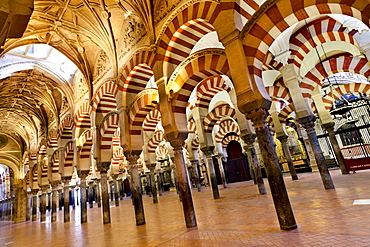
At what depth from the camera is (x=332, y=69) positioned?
7.05 meters

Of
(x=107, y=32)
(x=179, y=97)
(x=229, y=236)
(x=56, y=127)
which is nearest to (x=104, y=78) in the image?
(x=107, y=32)

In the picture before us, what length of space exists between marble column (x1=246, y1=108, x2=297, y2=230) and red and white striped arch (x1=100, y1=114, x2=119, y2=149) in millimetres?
5624

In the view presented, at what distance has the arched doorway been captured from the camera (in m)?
15.9

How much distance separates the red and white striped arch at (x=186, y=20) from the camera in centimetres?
416

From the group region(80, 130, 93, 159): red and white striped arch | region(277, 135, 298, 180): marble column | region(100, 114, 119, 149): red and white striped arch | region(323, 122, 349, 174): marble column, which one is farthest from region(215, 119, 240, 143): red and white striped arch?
region(80, 130, 93, 159): red and white striped arch

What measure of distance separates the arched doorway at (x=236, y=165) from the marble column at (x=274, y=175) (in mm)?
13505

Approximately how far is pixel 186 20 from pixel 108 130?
4812 mm

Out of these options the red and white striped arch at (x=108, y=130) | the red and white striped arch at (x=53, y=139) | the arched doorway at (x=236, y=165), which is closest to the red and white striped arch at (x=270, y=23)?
the red and white striped arch at (x=108, y=130)

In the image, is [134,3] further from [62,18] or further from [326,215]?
[326,215]

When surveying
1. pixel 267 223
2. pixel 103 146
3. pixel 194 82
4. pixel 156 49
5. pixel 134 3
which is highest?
pixel 134 3

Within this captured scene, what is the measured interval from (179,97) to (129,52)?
2.67 metres

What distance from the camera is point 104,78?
7.57 m

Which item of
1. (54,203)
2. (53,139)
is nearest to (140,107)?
(54,203)

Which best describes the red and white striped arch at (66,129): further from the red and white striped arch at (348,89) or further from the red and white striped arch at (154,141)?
the red and white striped arch at (348,89)
